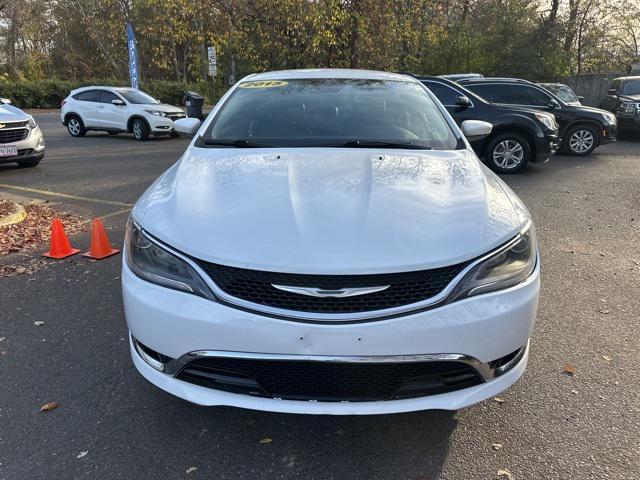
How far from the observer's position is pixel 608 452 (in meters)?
2.37

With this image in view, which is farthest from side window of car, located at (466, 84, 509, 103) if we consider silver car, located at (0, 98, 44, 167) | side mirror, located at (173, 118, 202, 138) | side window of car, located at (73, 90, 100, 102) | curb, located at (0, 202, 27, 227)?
side window of car, located at (73, 90, 100, 102)

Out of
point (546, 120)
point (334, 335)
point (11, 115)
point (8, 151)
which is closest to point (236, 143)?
→ point (334, 335)

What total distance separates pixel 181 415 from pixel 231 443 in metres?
0.35

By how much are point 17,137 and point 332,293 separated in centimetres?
950

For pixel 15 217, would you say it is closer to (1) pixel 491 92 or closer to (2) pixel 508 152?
(2) pixel 508 152

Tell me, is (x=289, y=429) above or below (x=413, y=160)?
below

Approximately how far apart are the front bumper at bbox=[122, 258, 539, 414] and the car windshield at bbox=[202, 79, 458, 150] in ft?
4.78

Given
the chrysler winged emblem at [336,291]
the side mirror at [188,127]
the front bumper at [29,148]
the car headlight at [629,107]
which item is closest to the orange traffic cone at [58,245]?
the side mirror at [188,127]

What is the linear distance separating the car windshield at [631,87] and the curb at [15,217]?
15.7m

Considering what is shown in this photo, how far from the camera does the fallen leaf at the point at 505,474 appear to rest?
2238mm

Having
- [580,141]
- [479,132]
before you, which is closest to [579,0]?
[580,141]

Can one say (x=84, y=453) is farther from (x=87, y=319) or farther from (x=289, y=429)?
(x=87, y=319)

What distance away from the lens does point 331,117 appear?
3.65 metres

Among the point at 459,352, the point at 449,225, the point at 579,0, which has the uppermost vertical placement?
the point at 579,0
